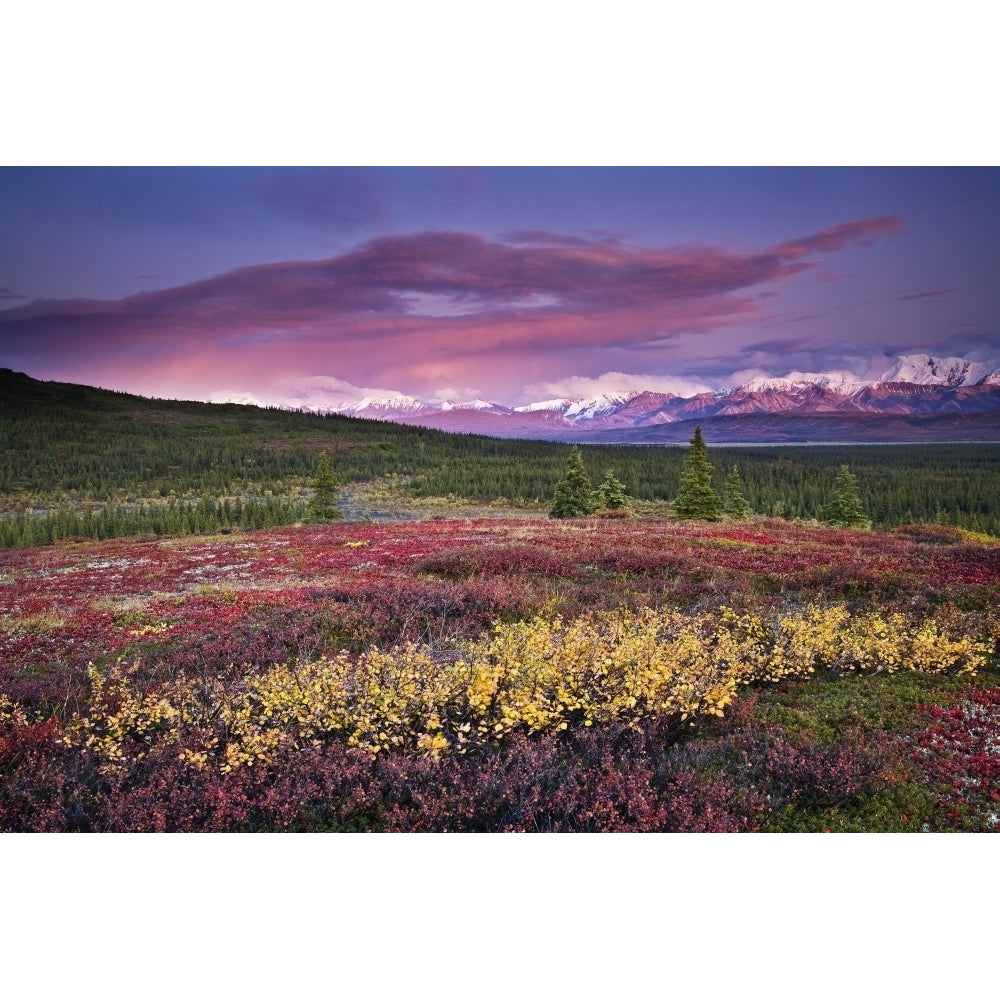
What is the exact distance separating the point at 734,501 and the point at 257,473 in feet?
150

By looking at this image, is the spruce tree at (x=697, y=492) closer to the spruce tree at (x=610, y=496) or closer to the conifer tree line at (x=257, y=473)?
the conifer tree line at (x=257, y=473)

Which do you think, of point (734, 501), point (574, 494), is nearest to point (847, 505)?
point (734, 501)

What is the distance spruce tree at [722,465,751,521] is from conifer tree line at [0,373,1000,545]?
10 cm

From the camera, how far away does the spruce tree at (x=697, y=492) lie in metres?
26.5

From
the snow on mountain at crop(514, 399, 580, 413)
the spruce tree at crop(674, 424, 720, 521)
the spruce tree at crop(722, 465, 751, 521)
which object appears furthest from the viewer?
the spruce tree at crop(722, 465, 751, 521)

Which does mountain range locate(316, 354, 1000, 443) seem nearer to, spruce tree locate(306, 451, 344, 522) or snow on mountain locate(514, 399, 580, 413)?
snow on mountain locate(514, 399, 580, 413)

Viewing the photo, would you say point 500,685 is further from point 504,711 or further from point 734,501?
point 734,501

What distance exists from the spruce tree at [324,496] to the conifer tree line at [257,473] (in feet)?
7.44

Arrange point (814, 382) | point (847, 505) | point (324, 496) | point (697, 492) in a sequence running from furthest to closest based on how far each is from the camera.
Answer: point (324, 496)
point (697, 492)
point (847, 505)
point (814, 382)

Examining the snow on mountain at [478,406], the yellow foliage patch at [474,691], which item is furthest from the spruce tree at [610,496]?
the yellow foliage patch at [474,691]

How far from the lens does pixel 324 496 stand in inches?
1268

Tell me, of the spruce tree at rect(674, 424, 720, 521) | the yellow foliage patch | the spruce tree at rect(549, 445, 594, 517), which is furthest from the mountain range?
the spruce tree at rect(549, 445, 594, 517)

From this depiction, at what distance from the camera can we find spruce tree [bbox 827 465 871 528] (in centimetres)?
1738

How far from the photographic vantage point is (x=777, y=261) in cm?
978
